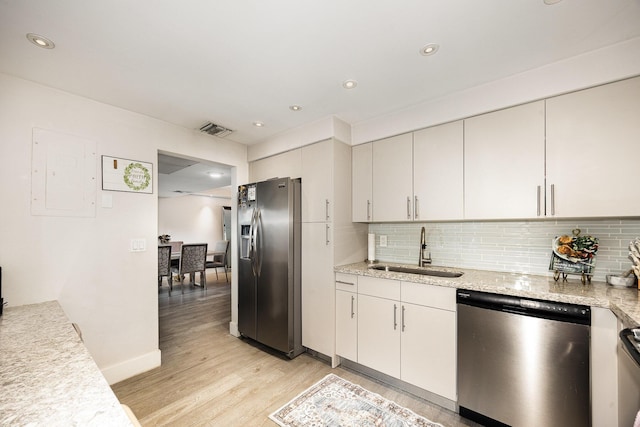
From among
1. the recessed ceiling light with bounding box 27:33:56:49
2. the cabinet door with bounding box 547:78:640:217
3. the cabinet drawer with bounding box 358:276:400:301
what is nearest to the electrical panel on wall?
the recessed ceiling light with bounding box 27:33:56:49

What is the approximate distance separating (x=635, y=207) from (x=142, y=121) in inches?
157

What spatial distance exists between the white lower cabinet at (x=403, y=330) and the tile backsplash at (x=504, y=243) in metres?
0.67

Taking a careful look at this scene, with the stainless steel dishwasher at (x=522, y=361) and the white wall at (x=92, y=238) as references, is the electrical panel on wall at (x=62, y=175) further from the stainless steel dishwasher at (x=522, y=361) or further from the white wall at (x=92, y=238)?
the stainless steel dishwasher at (x=522, y=361)

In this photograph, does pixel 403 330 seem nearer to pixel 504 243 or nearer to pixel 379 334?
pixel 379 334

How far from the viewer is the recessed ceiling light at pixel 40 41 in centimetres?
156

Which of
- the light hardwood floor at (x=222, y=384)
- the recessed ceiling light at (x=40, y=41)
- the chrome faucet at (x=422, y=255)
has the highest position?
the recessed ceiling light at (x=40, y=41)

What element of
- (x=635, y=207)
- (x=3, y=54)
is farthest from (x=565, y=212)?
(x=3, y=54)

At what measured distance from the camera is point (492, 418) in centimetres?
180

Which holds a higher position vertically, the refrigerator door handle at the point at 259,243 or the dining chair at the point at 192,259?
the refrigerator door handle at the point at 259,243

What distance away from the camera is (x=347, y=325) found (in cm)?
260

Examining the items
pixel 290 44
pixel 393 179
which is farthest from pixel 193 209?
pixel 290 44

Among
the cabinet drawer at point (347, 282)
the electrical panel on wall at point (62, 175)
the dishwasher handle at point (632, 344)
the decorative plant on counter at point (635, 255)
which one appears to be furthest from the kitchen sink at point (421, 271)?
the electrical panel on wall at point (62, 175)

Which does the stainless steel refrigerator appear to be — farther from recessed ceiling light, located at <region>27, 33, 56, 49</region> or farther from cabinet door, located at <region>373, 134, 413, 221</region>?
recessed ceiling light, located at <region>27, 33, 56, 49</region>

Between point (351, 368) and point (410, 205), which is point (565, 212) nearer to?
point (410, 205)
